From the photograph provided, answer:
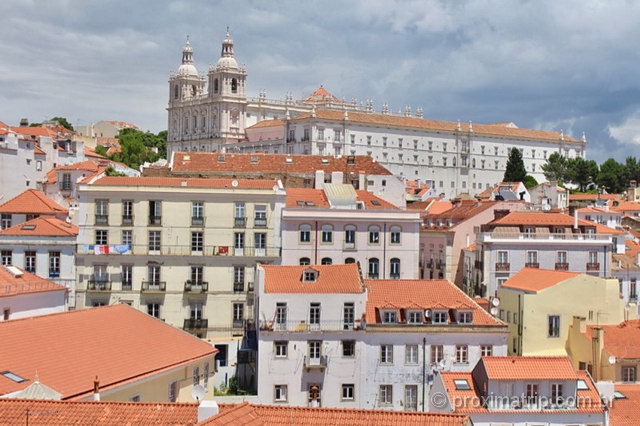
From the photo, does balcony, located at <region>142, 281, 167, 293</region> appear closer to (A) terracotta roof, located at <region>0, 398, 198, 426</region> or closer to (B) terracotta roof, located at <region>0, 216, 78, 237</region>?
(B) terracotta roof, located at <region>0, 216, 78, 237</region>

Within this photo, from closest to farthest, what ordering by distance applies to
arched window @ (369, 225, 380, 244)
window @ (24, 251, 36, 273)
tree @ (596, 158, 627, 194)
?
window @ (24, 251, 36, 273), arched window @ (369, 225, 380, 244), tree @ (596, 158, 627, 194)

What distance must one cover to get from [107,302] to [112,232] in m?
4.52

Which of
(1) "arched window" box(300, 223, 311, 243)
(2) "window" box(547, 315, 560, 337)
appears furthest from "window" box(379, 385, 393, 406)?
(1) "arched window" box(300, 223, 311, 243)

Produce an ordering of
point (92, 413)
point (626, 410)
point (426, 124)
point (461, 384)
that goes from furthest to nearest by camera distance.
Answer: point (426, 124) < point (461, 384) < point (626, 410) < point (92, 413)

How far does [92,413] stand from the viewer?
21.2 metres

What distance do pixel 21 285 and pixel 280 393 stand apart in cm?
1447

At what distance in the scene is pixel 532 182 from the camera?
147000 millimetres

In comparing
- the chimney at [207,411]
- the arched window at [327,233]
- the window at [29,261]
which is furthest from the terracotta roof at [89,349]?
the arched window at [327,233]

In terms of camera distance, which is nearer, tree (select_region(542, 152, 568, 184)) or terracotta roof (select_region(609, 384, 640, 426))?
terracotta roof (select_region(609, 384, 640, 426))

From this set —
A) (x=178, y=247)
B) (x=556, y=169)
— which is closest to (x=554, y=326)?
(x=178, y=247)

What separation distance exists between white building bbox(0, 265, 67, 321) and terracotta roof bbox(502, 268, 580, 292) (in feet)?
84.5

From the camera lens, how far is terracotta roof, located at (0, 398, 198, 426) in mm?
20641

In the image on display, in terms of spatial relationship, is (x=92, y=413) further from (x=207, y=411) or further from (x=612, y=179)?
(x=612, y=179)

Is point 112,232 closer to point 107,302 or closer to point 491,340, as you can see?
point 107,302
